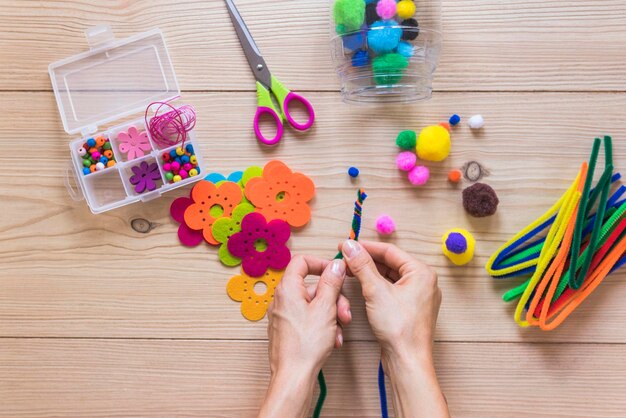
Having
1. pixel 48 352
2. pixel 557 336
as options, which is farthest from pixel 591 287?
pixel 48 352

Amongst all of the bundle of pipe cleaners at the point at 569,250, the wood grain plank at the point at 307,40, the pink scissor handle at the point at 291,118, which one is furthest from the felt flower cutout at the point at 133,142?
the bundle of pipe cleaners at the point at 569,250

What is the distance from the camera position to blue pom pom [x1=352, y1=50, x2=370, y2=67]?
0.87 m

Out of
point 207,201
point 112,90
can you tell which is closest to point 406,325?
point 207,201

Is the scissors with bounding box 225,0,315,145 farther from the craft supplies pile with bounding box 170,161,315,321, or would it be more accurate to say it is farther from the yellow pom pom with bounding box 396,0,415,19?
the yellow pom pom with bounding box 396,0,415,19

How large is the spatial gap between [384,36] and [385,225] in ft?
0.97

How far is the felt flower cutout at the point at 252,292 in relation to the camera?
2.97 feet

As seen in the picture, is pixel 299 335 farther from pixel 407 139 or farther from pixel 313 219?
pixel 407 139

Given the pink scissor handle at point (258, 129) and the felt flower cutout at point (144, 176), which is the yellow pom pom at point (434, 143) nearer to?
the pink scissor handle at point (258, 129)

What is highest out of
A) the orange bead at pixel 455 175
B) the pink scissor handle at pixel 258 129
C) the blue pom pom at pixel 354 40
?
the blue pom pom at pixel 354 40

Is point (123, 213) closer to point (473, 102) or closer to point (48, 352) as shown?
point (48, 352)

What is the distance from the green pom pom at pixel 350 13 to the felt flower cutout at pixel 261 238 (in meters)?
0.33

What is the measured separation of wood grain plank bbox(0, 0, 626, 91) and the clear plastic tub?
0.09 ft

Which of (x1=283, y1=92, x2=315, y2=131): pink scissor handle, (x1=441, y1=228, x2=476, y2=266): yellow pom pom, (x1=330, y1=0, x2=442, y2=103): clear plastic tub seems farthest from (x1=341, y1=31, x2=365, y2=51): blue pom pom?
(x1=441, y1=228, x2=476, y2=266): yellow pom pom

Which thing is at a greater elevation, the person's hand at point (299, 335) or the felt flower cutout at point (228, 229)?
the felt flower cutout at point (228, 229)
